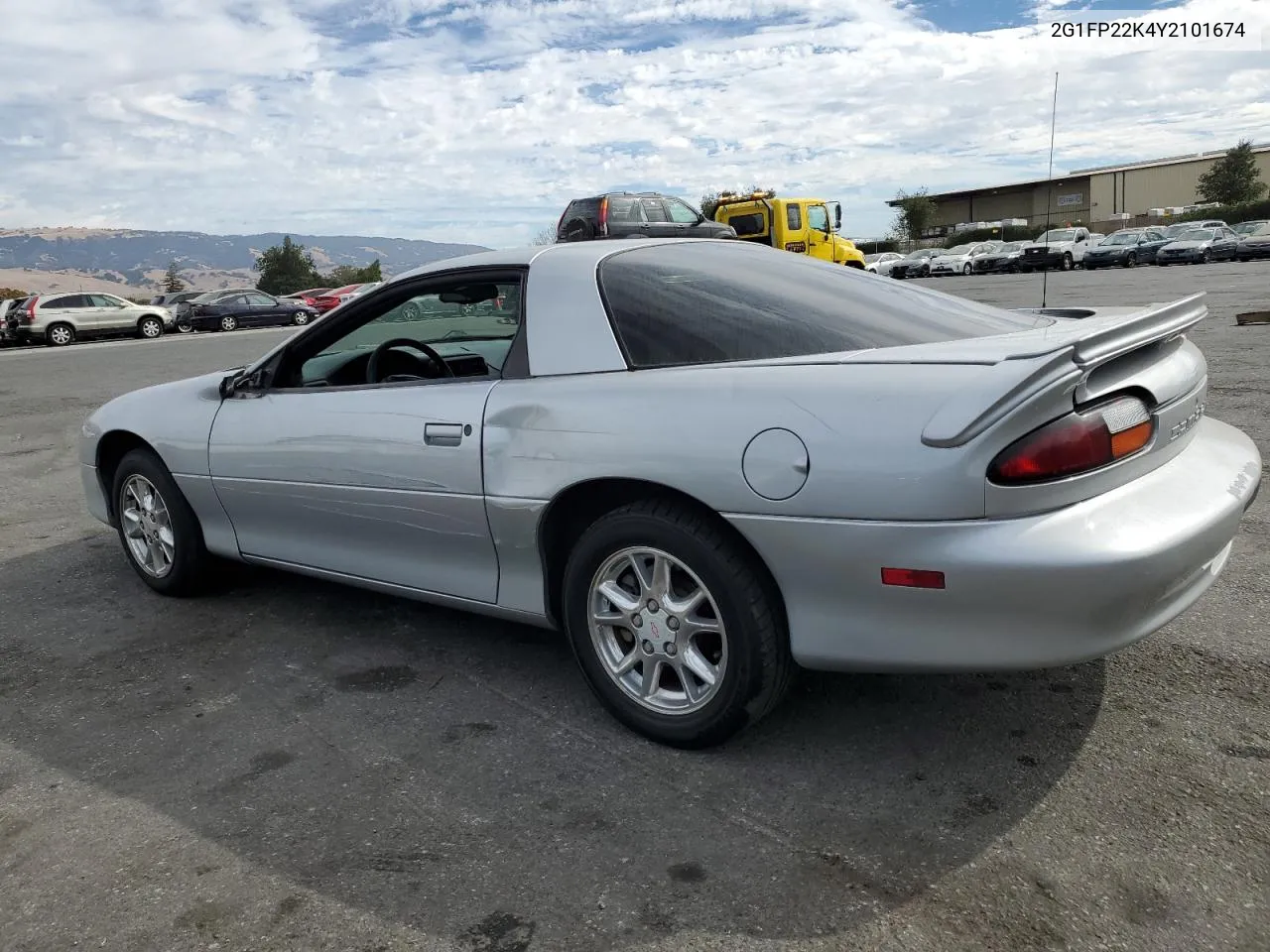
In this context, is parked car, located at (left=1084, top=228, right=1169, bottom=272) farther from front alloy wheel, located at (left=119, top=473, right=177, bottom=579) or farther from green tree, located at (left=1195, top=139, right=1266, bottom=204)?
front alloy wheel, located at (left=119, top=473, right=177, bottom=579)

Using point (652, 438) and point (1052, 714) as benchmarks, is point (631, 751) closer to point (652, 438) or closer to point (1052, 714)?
point (652, 438)

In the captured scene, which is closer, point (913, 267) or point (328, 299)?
point (328, 299)

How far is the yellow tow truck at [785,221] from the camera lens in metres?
23.0

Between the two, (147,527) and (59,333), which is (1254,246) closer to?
(59,333)

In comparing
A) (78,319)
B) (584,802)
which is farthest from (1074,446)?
(78,319)

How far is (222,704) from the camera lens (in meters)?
3.40

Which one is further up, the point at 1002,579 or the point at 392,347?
the point at 392,347

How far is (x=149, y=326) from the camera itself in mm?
32438

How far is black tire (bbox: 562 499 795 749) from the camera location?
8.64ft

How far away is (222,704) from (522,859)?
148 centimetres

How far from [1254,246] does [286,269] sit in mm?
59088

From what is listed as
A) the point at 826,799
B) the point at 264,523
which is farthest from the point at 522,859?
the point at 264,523

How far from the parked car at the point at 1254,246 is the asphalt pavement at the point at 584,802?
36.7 m

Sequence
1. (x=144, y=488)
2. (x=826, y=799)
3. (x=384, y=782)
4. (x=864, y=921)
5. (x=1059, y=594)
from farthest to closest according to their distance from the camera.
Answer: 1. (x=144, y=488)
2. (x=384, y=782)
3. (x=826, y=799)
4. (x=1059, y=594)
5. (x=864, y=921)
